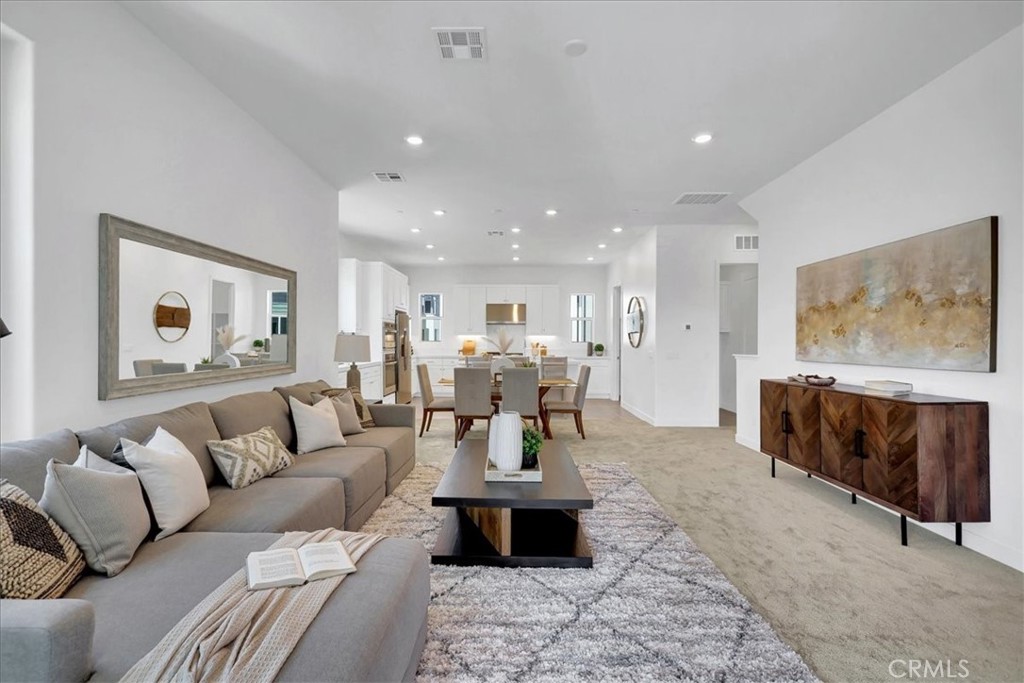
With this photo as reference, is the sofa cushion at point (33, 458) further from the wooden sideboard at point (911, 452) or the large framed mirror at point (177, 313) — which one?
the wooden sideboard at point (911, 452)

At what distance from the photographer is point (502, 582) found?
7.34 ft

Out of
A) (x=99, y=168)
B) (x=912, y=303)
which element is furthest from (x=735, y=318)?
(x=99, y=168)

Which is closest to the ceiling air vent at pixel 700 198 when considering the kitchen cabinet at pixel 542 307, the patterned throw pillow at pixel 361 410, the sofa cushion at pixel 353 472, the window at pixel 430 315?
the patterned throw pillow at pixel 361 410

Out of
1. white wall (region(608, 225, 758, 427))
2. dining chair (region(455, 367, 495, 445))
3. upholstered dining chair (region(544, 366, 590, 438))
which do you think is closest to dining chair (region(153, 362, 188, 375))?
dining chair (region(455, 367, 495, 445))

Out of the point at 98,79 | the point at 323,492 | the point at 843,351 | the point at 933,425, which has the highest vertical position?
the point at 98,79

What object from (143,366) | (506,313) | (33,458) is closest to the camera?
(33,458)

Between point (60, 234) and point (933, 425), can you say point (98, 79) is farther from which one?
point (933, 425)

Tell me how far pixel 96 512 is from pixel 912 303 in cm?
453

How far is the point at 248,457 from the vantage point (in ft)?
8.29

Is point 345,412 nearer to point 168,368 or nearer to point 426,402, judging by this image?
point 168,368

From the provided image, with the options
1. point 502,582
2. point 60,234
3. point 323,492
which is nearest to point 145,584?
point 323,492

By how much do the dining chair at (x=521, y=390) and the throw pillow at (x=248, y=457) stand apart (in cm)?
268

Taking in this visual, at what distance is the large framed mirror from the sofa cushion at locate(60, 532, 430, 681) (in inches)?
44.4

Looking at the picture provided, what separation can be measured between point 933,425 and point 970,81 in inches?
80.6
